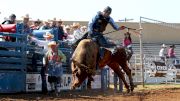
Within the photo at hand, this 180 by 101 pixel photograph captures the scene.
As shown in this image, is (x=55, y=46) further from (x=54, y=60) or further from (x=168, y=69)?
(x=168, y=69)

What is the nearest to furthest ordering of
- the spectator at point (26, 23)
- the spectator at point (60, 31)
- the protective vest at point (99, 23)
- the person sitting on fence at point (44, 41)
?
1. the protective vest at point (99, 23)
2. the spectator at point (26, 23)
3. the person sitting on fence at point (44, 41)
4. the spectator at point (60, 31)

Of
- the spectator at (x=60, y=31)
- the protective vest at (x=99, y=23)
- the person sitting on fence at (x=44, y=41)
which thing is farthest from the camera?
the spectator at (x=60, y=31)

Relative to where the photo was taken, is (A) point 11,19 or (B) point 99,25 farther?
(A) point 11,19

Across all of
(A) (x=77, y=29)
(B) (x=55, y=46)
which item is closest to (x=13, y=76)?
(B) (x=55, y=46)

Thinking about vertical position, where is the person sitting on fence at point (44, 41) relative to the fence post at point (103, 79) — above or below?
above

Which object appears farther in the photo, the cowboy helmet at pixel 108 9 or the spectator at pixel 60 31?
the spectator at pixel 60 31

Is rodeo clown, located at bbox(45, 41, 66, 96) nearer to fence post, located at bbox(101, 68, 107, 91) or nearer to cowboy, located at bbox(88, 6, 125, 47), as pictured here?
cowboy, located at bbox(88, 6, 125, 47)

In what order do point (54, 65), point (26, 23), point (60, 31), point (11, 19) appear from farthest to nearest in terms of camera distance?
point (60, 31) → point (11, 19) → point (26, 23) → point (54, 65)

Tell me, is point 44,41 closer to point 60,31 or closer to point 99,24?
point 60,31

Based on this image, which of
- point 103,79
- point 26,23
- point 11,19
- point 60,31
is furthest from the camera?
point 103,79

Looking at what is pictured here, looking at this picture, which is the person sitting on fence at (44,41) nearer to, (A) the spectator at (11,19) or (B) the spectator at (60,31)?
(A) the spectator at (11,19)

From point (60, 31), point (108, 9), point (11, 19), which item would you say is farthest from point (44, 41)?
point (108, 9)

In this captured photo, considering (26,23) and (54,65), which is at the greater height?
(26,23)

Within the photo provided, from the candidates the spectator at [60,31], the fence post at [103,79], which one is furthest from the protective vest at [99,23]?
the fence post at [103,79]
